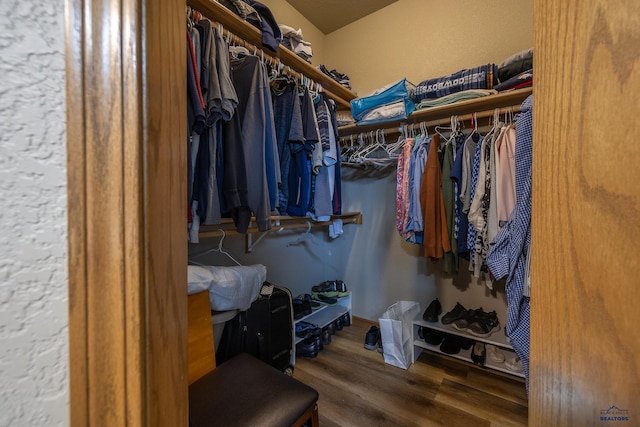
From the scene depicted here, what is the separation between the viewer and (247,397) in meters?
0.90

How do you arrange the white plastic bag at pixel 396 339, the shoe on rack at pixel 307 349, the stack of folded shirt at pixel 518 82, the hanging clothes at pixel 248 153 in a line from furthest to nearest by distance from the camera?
the shoe on rack at pixel 307 349
the white plastic bag at pixel 396 339
the stack of folded shirt at pixel 518 82
the hanging clothes at pixel 248 153

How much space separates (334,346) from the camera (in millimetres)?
2004

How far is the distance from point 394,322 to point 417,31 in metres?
2.36

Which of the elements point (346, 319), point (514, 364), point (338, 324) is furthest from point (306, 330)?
point (514, 364)

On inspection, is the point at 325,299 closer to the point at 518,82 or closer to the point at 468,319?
the point at 468,319

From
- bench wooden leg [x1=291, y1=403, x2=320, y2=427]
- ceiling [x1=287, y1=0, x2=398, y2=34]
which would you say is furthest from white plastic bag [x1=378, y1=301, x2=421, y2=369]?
ceiling [x1=287, y1=0, x2=398, y2=34]

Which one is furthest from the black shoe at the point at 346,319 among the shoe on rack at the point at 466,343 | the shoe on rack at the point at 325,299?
the shoe on rack at the point at 466,343

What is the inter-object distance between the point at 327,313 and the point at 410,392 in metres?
0.93

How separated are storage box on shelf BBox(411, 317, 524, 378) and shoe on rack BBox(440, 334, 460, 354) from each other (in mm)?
25

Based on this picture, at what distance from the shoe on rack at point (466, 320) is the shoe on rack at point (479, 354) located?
18cm

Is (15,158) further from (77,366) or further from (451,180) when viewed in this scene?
(451,180)

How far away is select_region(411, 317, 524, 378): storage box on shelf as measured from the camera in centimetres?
160

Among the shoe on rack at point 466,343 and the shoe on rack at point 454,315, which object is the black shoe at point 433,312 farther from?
the shoe on rack at point 466,343

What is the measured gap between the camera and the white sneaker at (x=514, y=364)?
5.09 ft
